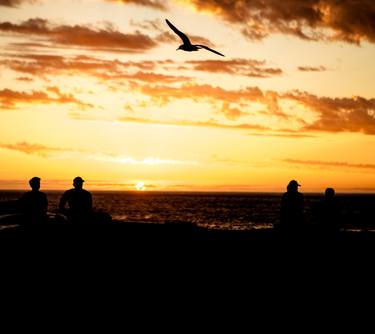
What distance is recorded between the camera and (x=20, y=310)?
31.3 feet

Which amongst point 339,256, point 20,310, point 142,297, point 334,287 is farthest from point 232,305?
point 339,256

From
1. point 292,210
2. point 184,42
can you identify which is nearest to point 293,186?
point 292,210

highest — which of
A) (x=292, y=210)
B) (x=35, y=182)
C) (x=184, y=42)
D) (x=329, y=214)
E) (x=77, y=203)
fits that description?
(x=184, y=42)

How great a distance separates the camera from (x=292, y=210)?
15.2 metres

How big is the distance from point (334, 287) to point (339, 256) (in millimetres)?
2869

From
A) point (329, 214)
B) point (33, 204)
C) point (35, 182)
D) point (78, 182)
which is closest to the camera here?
point (35, 182)

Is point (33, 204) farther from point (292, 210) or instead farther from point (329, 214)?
point (329, 214)

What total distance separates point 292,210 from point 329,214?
1214 millimetres

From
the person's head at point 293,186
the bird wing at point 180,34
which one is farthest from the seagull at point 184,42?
the person's head at point 293,186

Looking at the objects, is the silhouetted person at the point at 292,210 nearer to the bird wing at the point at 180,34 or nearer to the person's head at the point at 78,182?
the bird wing at the point at 180,34

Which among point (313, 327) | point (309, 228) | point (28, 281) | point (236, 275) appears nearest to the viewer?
point (313, 327)

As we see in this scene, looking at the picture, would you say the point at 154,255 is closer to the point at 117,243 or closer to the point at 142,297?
the point at 117,243

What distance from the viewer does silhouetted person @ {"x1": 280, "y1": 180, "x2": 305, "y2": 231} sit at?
15055 millimetres

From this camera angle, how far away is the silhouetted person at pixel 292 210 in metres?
15.1
